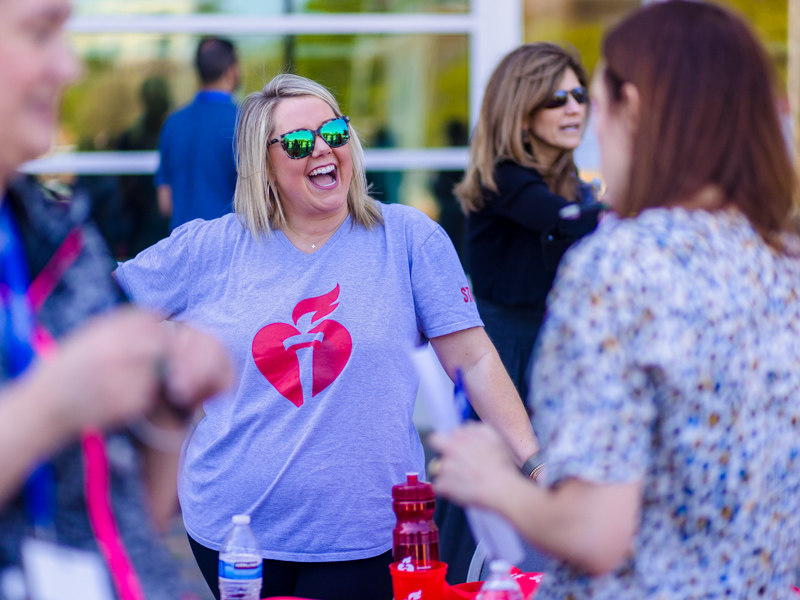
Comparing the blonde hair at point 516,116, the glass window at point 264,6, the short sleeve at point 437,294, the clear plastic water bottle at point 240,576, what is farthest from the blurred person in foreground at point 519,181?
the glass window at point 264,6

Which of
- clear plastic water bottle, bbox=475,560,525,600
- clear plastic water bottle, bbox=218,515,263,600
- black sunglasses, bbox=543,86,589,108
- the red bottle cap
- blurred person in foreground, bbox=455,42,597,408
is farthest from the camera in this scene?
black sunglasses, bbox=543,86,589,108

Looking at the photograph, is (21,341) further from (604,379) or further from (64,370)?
(604,379)

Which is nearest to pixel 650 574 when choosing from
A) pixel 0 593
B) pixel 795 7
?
pixel 0 593

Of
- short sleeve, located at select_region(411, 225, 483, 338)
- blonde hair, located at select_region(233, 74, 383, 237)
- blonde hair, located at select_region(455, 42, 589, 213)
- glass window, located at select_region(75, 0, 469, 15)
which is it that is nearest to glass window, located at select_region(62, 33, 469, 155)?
glass window, located at select_region(75, 0, 469, 15)

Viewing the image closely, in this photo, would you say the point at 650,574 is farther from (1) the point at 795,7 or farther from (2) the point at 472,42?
(1) the point at 795,7

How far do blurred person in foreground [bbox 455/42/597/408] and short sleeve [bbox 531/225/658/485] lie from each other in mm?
2261

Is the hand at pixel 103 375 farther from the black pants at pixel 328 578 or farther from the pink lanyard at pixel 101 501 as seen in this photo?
the black pants at pixel 328 578

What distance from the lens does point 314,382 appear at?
2.31 metres

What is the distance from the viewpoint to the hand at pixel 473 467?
1.32m

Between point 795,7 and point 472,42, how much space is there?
9.96 feet

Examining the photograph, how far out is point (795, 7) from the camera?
24.6ft

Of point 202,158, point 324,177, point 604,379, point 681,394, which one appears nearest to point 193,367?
point 604,379

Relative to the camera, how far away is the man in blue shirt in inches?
184

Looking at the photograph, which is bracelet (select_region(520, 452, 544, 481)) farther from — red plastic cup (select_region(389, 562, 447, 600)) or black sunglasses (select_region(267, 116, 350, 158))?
black sunglasses (select_region(267, 116, 350, 158))
